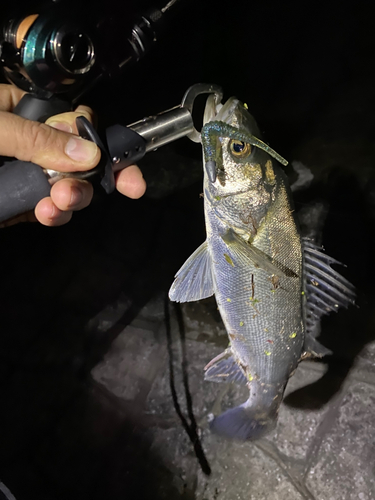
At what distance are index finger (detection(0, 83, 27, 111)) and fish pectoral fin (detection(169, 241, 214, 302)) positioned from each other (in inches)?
49.0

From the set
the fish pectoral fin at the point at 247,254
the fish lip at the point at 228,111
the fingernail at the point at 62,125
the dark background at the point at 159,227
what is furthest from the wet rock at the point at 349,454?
the fingernail at the point at 62,125

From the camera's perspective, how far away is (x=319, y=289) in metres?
1.42

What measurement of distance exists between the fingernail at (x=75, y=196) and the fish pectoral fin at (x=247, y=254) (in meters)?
0.66

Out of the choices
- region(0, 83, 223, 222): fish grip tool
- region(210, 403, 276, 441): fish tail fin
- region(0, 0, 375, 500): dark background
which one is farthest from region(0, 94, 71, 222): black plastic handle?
region(0, 0, 375, 500): dark background

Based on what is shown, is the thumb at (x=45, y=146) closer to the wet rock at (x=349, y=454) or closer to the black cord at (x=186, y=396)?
the black cord at (x=186, y=396)

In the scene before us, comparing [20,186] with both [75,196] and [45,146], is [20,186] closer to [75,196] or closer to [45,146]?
[45,146]

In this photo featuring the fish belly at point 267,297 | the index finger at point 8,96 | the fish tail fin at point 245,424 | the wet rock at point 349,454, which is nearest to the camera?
the fish belly at point 267,297

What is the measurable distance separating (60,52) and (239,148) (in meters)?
0.70

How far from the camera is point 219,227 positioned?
4.45 ft

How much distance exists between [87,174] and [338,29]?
104 inches

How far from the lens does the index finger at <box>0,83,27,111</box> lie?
1709 millimetres

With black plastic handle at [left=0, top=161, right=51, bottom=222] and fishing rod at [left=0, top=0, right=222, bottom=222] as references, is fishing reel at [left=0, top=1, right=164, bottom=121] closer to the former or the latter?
fishing rod at [left=0, top=0, right=222, bottom=222]

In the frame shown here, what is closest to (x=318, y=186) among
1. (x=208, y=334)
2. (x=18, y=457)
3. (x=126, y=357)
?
(x=208, y=334)

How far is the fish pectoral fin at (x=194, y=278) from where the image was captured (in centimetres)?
141
